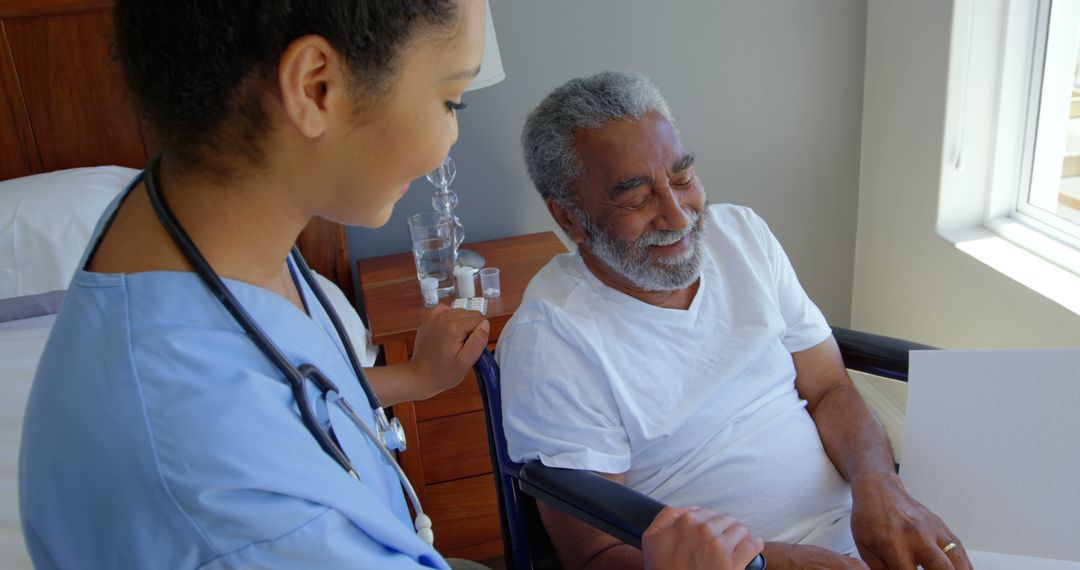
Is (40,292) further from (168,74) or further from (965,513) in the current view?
(965,513)

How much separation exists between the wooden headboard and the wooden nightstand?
69cm

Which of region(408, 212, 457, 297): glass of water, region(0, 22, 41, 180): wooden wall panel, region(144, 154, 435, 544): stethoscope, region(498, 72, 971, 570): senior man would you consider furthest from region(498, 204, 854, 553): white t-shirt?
region(0, 22, 41, 180): wooden wall panel

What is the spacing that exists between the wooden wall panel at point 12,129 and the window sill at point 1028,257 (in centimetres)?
227

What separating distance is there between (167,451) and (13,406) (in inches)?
46.3

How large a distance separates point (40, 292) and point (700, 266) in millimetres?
1391

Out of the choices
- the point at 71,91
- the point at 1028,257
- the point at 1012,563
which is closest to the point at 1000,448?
the point at 1012,563

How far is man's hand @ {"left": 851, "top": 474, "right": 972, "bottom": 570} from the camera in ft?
3.88

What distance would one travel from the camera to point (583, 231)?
1.43 metres

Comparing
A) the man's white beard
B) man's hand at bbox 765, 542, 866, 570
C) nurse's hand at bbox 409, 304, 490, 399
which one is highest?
the man's white beard

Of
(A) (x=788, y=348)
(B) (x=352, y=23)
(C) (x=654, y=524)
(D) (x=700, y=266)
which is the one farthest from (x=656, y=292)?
(B) (x=352, y=23)

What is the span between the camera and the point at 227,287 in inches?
27.3

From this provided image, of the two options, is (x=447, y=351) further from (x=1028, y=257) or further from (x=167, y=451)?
(x=1028, y=257)

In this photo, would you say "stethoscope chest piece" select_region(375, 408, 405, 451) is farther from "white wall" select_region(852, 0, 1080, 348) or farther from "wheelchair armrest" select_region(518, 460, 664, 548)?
"white wall" select_region(852, 0, 1080, 348)

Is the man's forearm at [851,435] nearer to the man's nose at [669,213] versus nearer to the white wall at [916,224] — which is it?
the man's nose at [669,213]
